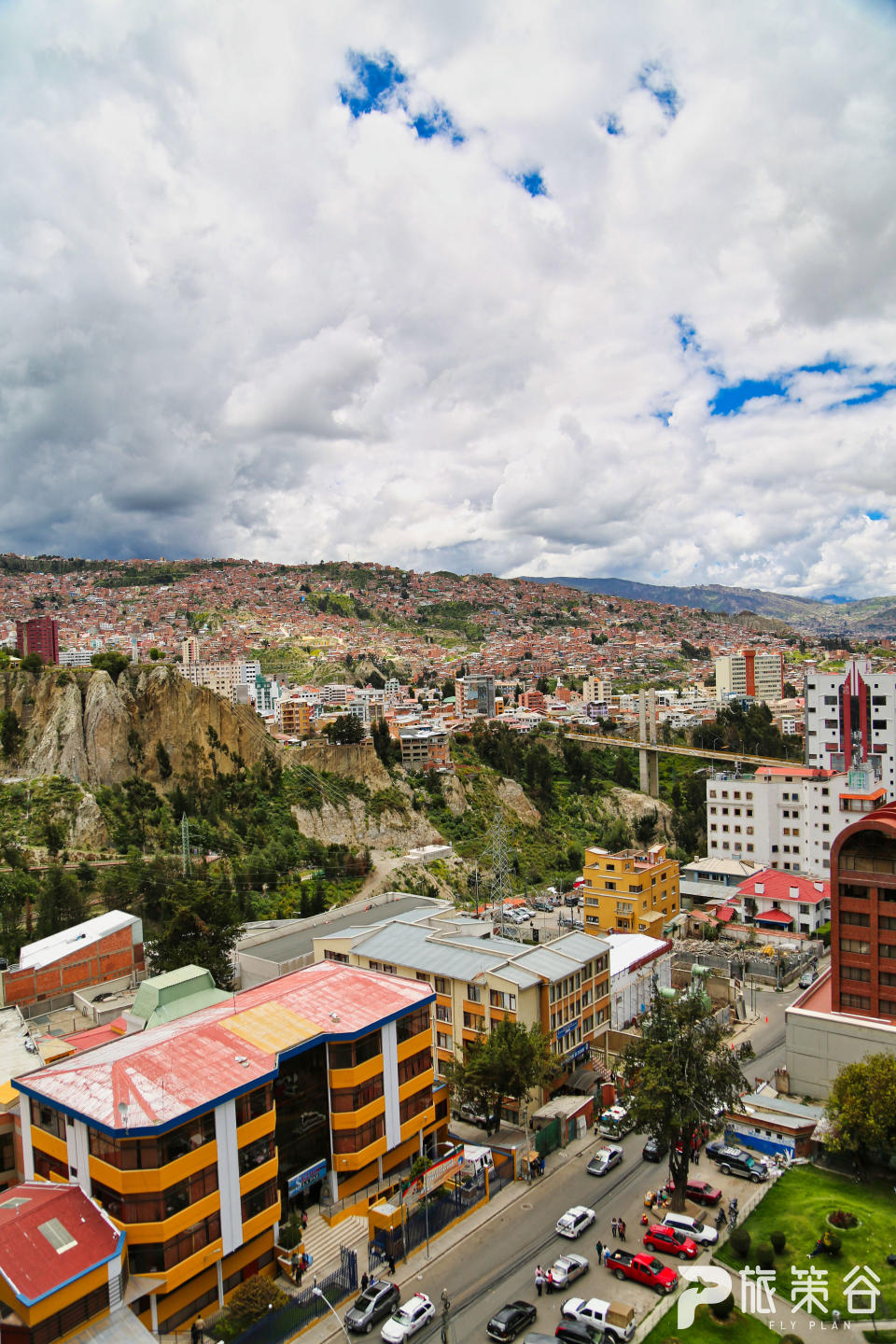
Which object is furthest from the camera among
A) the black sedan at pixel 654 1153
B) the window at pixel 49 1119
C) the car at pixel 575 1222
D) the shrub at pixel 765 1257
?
the black sedan at pixel 654 1153

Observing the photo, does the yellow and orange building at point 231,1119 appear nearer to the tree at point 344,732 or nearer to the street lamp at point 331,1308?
the street lamp at point 331,1308

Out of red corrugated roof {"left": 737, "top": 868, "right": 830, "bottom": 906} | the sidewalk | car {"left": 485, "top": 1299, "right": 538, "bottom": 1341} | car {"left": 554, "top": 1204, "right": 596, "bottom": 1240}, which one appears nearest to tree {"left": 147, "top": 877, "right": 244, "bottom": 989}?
the sidewalk

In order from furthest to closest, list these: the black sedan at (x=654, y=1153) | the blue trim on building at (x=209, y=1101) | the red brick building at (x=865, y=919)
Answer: the red brick building at (x=865, y=919), the black sedan at (x=654, y=1153), the blue trim on building at (x=209, y=1101)

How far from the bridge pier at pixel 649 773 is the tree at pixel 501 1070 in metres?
60.5

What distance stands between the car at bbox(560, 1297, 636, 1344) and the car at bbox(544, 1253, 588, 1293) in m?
0.84

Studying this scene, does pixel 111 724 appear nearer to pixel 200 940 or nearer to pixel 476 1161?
pixel 200 940

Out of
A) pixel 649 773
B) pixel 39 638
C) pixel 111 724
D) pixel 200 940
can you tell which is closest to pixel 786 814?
pixel 649 773

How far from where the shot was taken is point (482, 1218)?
20469 mm

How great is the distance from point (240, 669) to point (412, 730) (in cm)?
5202

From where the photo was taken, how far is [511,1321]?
16125 millimetres

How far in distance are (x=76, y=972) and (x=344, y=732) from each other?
37.5m

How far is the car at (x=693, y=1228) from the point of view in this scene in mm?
18891

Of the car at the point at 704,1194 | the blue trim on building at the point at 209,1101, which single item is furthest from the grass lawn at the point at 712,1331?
the blue trim on building at the point at 209,1101

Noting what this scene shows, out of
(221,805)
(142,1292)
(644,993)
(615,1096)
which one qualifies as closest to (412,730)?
(221,805)
